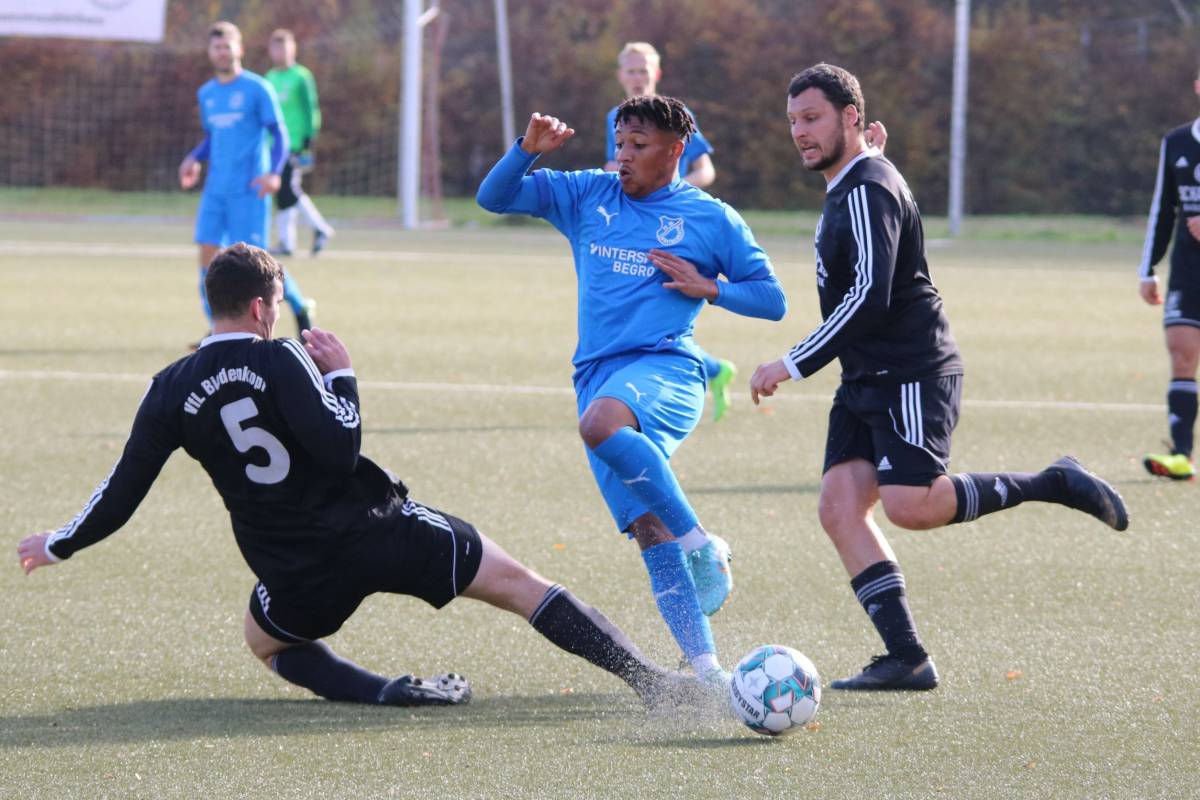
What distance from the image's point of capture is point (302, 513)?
412 cm

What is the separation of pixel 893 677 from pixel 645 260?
1354 mm

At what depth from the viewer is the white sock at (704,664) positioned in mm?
4289

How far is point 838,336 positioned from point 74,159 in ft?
95.0

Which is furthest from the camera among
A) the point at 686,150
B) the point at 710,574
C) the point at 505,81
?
the point at 505,81

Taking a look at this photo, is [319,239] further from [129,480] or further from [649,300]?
[129,480]

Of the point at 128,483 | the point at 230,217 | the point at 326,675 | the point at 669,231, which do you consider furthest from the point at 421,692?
the point at 230,217

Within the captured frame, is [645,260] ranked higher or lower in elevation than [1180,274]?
higher

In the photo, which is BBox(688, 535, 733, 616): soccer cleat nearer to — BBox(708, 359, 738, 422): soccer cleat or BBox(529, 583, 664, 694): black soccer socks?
BBox(529, 583, 664, 694): black soccer socks

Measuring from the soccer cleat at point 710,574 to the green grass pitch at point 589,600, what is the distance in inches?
13.6

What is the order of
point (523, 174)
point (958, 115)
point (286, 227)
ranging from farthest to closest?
point (958, 115), point (286, 227), point (523, 174)

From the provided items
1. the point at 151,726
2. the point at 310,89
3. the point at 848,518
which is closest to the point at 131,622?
the point at 151,726

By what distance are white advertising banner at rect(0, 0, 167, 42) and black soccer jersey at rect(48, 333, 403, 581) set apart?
24436mm

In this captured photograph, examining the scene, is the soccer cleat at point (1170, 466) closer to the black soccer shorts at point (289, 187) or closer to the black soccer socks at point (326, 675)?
the black soccer socks at point (326, 675)

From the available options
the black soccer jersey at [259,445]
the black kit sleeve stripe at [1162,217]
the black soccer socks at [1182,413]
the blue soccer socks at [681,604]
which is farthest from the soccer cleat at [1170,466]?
the black soccer jersey at [259,445]
